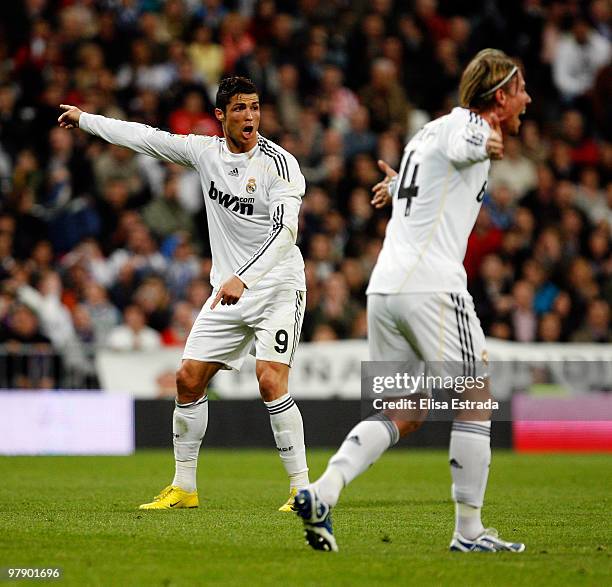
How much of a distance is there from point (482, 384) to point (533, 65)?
594 inches

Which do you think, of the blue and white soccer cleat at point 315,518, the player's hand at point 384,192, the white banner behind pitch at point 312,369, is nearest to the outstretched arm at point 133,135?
the player's hand at point 384,192

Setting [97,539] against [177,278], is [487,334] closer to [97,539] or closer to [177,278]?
[177,278]

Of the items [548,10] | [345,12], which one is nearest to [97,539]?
[345,12]

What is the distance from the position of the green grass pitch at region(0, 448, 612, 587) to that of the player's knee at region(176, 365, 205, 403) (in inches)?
28.5

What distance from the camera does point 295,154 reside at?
58.8ft

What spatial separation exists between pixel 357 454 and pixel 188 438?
8.90 ft

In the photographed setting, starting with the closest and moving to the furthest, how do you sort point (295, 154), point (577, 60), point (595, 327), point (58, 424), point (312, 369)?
point (58, 424) < point (312, 369) < point (595, 327) < point (295, 154) < point (577, 60)

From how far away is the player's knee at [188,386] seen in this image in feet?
28.9

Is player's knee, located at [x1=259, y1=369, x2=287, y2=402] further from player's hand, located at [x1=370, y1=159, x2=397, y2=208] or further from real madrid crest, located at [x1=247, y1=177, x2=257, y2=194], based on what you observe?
player's hand, located at [x1=370, y1=159, x2=397, y2=208]

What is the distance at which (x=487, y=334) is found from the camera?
1686 cm

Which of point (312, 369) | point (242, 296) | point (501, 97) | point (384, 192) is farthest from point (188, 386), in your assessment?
point (312, 369)

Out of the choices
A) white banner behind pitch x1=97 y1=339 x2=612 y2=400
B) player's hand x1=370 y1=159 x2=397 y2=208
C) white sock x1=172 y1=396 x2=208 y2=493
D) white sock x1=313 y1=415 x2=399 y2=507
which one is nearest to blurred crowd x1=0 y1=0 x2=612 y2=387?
white banner behind pitch x1=97 y1=339 x2=612 y2=400

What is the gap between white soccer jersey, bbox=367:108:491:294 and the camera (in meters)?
6.43

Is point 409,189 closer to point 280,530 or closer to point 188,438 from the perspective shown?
point 280,530
